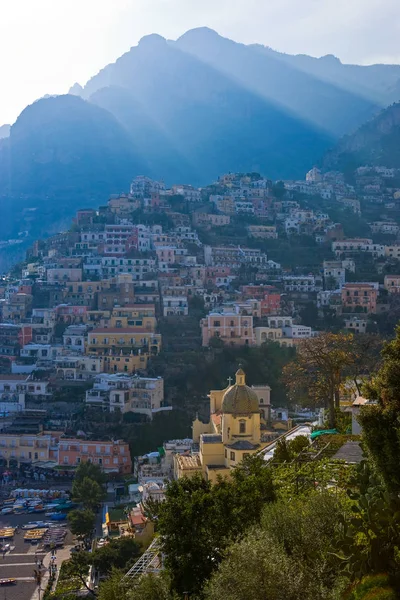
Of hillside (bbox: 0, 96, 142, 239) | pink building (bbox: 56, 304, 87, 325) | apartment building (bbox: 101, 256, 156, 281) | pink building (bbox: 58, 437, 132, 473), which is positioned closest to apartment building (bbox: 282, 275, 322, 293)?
apartment building (bbox: 101, 256, 156, 281)

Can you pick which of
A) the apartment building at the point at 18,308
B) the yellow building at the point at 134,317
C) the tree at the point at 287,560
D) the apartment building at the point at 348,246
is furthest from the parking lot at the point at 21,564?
the apartment building at the point at 348,246

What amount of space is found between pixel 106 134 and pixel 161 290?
86.4 meters

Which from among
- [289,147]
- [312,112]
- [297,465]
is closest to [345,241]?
[297,465]

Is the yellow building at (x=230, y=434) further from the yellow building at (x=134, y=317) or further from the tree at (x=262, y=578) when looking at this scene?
the yellow building at (x=134, y=317)

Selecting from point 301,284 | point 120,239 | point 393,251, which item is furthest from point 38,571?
point 393,251

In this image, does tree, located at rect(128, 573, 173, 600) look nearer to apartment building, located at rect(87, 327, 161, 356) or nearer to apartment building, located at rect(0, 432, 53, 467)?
apartment building, located at rect(0, 432, 53, 467)

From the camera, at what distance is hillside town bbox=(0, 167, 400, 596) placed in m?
43.2

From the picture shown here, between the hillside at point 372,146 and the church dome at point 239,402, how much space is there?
3385 inches

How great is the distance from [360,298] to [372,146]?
200 ft

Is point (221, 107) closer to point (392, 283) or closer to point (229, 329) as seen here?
point (392, 283)

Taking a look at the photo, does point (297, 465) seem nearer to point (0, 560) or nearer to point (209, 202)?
point (0, 560)

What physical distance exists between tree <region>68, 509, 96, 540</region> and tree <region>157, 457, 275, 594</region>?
20.0 meters

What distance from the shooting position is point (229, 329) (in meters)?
59.6

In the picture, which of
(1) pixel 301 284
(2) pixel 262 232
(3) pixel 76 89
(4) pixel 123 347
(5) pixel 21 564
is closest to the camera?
(5) pixel 21 564
